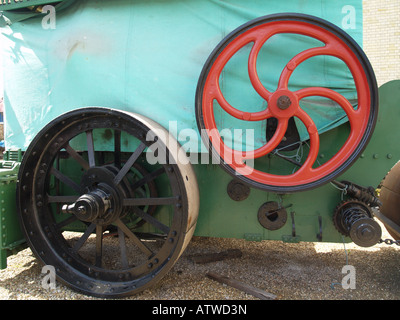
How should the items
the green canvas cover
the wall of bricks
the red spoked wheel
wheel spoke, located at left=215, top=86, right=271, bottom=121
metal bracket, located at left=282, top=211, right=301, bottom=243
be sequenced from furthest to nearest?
1. the wall of bricks
2. metal bracket, located at left=282, top=211, right=301, bottom=243
3. the green canvas cover
4. wheel spoke, located at left=215, top=86, right=271, bottom=121
5. the red spoked wheel

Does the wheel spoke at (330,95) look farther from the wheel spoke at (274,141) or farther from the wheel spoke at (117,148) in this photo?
the wheel spoke at (117,148)

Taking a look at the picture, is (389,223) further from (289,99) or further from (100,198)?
(100,198)

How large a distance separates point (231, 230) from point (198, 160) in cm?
69

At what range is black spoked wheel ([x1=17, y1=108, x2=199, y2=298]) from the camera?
7.23 ft

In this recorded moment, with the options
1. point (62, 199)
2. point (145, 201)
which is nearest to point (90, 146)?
point (62, 199)

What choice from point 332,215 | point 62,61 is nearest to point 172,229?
point 332,215

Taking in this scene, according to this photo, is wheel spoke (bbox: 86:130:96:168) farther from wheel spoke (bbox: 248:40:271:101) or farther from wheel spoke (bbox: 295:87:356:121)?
wheel spoke (bbox: 295:87:356:121)

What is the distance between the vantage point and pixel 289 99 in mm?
2064

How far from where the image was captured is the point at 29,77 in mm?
2703

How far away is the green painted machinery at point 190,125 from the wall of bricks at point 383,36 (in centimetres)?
654

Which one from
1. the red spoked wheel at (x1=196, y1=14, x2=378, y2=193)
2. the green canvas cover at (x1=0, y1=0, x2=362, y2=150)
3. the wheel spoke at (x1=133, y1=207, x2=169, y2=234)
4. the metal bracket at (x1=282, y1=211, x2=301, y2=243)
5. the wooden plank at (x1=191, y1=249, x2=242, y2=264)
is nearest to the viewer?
the red spoked wheel at (x1=196, y1=14, x2=378, y2=193)

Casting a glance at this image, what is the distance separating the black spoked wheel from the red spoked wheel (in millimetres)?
404

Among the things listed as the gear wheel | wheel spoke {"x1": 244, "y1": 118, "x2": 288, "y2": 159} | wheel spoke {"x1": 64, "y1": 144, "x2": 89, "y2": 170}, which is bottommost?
the gear wheel

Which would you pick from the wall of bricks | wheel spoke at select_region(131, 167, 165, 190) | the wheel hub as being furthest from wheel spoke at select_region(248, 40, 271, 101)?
the wall of bricks
